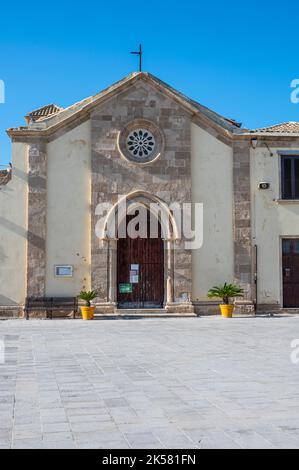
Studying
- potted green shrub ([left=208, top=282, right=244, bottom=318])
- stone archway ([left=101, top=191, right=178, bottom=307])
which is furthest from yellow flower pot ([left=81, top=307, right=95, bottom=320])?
potted green shrub ([left=208, top=282, right=244, bottom=318])

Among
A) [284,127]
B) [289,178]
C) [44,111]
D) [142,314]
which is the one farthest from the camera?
[44,111]

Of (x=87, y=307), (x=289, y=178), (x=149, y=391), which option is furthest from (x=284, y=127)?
(x=149, y=391)

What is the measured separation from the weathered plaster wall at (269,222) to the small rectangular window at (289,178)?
0.70 feet

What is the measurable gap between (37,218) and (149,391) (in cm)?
1317

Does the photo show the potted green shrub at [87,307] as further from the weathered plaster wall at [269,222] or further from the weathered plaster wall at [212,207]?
the weathered plaster wall at [269,222]

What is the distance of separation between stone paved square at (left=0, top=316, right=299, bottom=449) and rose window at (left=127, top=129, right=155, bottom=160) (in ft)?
27.3

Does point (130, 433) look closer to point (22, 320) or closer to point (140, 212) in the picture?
point (22, 320)

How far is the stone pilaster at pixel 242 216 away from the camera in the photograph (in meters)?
20.6

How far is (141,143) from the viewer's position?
2045cm

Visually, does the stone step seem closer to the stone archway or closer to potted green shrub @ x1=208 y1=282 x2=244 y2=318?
the stone archway

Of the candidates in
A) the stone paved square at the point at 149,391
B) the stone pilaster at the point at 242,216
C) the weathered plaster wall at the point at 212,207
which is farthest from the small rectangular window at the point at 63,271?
the stone paved square at the point at 149,391

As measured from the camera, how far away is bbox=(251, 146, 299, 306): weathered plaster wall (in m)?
20.7

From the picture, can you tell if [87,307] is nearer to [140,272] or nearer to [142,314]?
[142,314]

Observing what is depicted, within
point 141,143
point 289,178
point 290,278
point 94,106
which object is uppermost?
point 94,106
